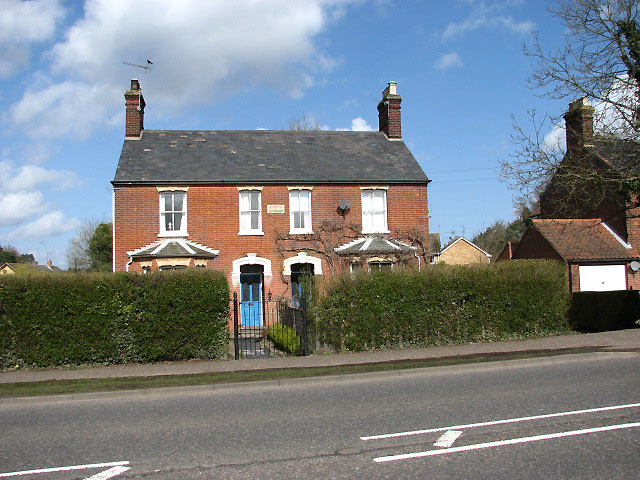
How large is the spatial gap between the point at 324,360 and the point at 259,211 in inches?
486

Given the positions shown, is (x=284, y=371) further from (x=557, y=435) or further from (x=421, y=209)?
(x=421, y=209)

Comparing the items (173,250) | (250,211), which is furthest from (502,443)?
(250,211)

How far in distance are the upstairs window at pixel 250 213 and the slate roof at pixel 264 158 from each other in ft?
2.13

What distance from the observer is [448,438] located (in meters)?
6.44

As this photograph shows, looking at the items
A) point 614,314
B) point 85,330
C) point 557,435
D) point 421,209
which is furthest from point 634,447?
point 421,209

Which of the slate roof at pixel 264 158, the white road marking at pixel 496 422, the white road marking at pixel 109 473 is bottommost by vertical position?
the white road marking at pixel 496 422

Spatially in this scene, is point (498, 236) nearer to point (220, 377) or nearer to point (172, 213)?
point (172, 213)

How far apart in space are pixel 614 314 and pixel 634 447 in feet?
46.1

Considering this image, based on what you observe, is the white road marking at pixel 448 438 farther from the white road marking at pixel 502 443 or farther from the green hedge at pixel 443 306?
the green hedge at pixel 443 306

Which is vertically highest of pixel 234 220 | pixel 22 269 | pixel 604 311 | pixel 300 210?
pixel 300 210

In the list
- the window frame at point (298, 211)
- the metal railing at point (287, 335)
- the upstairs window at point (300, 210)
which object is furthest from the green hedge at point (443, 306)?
the upstairs window at point (300, 210)

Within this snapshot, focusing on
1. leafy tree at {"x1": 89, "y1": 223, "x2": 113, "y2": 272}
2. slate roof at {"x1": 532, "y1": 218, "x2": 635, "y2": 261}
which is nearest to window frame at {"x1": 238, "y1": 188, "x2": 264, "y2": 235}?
slate roof at {"x1": 532, "y1": 218, "x2": 635, "y2": 261}

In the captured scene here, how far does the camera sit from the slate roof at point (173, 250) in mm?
22922

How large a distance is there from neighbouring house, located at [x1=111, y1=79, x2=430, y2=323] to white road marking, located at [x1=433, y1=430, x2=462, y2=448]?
55.4ft
